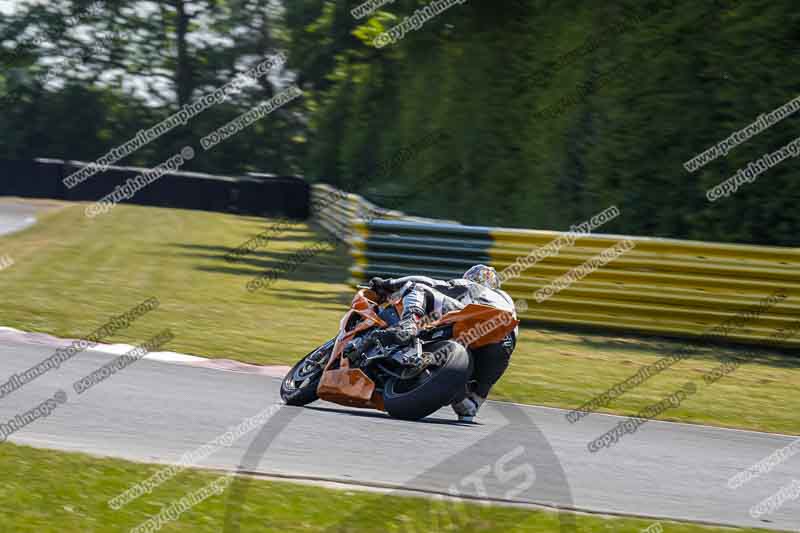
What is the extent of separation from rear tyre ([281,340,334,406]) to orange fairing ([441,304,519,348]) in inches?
43.7

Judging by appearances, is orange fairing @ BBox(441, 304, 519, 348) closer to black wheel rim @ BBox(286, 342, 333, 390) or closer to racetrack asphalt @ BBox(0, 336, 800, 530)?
racetrack asphalt @ BBox(0, 336, 800, 530)

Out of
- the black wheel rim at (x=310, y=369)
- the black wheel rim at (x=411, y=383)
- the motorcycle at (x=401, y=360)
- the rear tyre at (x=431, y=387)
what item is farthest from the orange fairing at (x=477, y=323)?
the black wheel rim at (x=310, y=369)

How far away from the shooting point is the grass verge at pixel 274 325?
11938mm

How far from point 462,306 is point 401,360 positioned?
66 centimetres

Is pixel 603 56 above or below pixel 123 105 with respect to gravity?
above

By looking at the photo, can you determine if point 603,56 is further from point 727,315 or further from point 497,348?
point 497,348

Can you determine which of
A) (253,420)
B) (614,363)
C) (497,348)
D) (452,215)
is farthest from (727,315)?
(452,215)

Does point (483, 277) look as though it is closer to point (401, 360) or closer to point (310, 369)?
point (401, 360)

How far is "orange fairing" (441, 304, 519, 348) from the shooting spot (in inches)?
363

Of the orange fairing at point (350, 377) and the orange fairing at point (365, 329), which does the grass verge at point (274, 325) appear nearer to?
the orange fairing at point (365, 329)

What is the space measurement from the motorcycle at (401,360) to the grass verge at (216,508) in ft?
6.67

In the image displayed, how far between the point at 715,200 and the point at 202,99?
4266 cm

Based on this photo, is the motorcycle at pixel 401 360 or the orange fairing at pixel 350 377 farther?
the orange fairing at pixel 350 377

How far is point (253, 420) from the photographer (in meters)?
9.23
